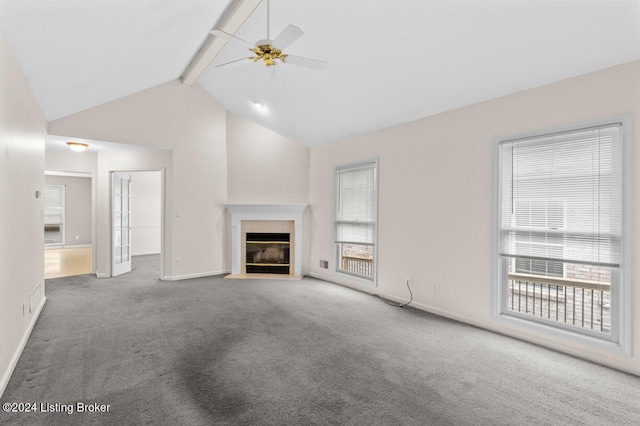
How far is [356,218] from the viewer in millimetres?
5668

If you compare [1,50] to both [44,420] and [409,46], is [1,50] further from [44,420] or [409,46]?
[409,46]

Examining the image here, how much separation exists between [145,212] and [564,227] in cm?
994

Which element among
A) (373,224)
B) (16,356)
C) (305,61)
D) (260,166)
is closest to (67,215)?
(260,166)

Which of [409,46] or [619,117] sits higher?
[409,46]

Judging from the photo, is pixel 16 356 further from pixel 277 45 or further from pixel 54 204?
pixel 54 204

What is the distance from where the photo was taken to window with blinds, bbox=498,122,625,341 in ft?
9.43

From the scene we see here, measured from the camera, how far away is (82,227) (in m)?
10.5

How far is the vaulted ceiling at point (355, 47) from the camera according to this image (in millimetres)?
2576

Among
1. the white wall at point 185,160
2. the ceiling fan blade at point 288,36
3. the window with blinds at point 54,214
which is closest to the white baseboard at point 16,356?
the white wall at point 185,160

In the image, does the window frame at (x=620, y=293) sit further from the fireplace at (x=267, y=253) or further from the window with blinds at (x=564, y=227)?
the fireplace at (x=267, y=253)

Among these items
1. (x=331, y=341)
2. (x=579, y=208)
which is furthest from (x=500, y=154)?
(x=331, y=341)

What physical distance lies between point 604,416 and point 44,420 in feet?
11.8

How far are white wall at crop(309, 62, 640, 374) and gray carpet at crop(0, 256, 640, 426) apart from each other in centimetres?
35

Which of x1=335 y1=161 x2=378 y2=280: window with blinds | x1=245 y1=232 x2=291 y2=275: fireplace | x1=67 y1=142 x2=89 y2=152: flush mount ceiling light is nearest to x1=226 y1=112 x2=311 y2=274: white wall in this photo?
x1=245 y1=232 x2=291 y2=275: fireplace
